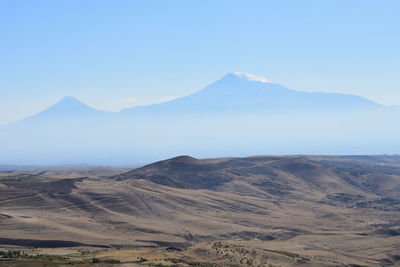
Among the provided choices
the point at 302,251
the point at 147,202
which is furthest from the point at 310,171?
the point at 302,251

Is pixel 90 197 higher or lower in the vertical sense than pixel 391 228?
higher

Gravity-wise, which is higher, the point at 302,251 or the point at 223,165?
the point at 223,165

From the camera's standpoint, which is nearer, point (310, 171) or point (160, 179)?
point (160, 179)

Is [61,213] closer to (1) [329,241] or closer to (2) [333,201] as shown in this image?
(1) [329,241]

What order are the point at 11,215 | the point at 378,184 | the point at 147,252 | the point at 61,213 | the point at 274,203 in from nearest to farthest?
1. the point at 147,252
2. the point at 11,215
3. the point at 61,213
4. the point at 274,203
5. the point at 378,184

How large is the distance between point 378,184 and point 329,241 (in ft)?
287

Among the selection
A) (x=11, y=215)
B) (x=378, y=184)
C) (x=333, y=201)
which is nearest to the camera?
(x=11, y=215)

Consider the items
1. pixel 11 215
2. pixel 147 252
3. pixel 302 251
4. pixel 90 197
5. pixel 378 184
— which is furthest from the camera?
pixel 378 184

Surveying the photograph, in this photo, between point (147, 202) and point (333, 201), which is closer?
point (147, 202)

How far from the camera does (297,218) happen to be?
108062 millimetres

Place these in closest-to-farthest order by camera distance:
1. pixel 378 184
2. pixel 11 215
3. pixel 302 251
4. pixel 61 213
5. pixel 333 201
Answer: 1. pixel 302 251
2. pixel 11 215
3. pixel 61 213
4. pixel 333 201
5. pixel 378 184

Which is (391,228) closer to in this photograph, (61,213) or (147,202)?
(147,202)

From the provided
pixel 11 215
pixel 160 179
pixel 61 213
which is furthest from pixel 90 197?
pixel 160 179

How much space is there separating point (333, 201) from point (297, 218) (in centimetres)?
3215
